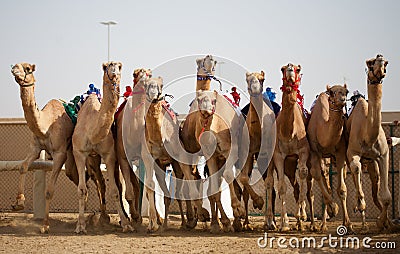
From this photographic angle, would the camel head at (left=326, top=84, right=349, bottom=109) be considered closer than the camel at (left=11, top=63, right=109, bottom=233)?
Yes

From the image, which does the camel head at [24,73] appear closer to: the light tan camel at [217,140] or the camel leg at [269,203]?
the light tan camel at [217,140]

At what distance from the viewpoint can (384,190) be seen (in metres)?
10.3

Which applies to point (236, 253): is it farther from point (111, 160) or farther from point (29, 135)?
point (29, 135)

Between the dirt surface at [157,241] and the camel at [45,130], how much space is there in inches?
32.3

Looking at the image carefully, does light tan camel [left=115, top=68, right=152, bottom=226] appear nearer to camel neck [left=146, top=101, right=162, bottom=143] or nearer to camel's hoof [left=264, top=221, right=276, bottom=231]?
camel neck [left=146, top=101, right=162, bottom=143]

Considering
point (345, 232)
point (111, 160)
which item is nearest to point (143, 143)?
point (111, 160)

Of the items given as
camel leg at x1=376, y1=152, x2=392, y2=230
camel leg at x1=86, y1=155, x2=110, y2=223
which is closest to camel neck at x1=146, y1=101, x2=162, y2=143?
camel leg at x1=86, y1=155, x2=110, y2=223

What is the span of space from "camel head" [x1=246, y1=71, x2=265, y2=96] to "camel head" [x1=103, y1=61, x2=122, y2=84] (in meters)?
2.10

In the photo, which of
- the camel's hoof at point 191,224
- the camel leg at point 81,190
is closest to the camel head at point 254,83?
the camel's hoof at point 191,224

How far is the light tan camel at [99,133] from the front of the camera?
10781 mm

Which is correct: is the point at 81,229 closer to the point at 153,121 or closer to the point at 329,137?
the point at 153,121

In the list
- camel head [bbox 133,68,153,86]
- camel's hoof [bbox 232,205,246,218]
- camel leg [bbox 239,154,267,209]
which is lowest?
camel's hoof [bbox 232,205,246,218]

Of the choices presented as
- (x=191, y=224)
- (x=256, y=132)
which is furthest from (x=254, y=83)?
(x=191, y=224)

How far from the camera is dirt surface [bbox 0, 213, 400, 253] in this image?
343 inches
